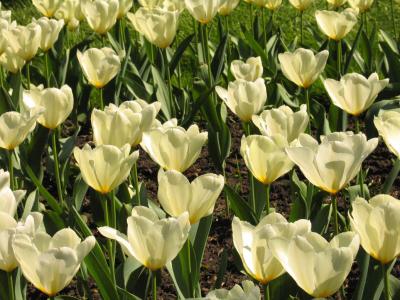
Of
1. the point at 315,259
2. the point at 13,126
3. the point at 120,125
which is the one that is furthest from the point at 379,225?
the point at 13,126

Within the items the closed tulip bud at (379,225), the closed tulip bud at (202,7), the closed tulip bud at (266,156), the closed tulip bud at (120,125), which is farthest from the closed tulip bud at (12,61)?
the closed tulip bud at (379,225)

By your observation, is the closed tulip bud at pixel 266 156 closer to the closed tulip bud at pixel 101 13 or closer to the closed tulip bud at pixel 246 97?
the closed tulip bud at pixel 246 97

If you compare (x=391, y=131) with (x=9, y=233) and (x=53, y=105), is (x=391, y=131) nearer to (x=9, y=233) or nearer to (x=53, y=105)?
(x=9, y=233)

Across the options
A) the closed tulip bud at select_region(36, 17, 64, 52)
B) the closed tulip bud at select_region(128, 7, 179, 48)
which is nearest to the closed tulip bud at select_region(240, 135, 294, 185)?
the closed tulip bud at select_region(128, 7, 179, 48)

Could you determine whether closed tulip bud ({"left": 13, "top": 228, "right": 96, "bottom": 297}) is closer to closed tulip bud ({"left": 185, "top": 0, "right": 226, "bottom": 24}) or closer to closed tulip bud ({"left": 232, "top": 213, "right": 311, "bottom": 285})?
closed tulip bud ({"left": 232, "top": 213, "right": 311, "bottom": 285})

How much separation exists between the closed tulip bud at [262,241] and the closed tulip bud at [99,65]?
1.39 meters

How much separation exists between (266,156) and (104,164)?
39 cm

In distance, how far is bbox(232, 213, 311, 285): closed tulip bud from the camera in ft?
5.69

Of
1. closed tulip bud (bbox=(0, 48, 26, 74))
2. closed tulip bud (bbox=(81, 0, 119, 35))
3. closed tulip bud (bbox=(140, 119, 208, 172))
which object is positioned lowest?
closed tulip bud (bbox=(0, 48, 26, 74))

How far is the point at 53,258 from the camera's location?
1.74m

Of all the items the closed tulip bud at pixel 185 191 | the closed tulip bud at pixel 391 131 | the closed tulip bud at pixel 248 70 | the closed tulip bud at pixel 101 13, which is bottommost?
the closed tulip bud at pixel 101 13

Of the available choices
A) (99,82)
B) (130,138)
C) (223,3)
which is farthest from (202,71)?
(130,138)

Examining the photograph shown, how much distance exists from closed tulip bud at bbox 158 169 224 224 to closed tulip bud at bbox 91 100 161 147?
39cm

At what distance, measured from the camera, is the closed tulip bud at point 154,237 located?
1.79 metres
